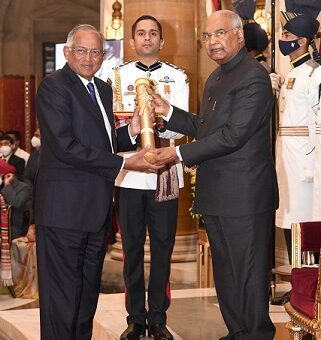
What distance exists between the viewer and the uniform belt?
7148 mm

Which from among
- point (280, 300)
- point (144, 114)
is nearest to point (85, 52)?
point (144, 114)

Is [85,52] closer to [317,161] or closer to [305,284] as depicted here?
[305,284]

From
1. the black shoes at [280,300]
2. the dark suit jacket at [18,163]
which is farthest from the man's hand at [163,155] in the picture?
the dark suit jacket at [18,163]

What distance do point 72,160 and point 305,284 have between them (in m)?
1.33

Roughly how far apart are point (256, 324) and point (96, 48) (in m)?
1.54

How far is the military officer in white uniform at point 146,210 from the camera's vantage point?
227 inches

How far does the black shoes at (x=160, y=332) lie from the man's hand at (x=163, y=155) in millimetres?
1170

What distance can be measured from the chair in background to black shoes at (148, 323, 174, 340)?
0.76 meters

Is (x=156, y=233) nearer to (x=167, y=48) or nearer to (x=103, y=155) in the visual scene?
(x=103, y=155)

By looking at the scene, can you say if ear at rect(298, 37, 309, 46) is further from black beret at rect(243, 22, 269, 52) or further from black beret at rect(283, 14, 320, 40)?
black beret at rect(243, 22, 269, 52)

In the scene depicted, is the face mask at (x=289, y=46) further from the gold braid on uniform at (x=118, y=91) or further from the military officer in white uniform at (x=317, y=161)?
the gold braid on uniform at (x=118, y=91)

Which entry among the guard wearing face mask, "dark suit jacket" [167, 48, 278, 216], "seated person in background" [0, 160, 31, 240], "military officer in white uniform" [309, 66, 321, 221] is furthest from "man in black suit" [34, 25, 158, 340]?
"seated person in background" [0, 160, 31, 240]

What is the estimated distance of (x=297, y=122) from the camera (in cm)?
715

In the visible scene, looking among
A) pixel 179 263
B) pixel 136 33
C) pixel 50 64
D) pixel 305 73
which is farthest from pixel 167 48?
pixel 50 64
